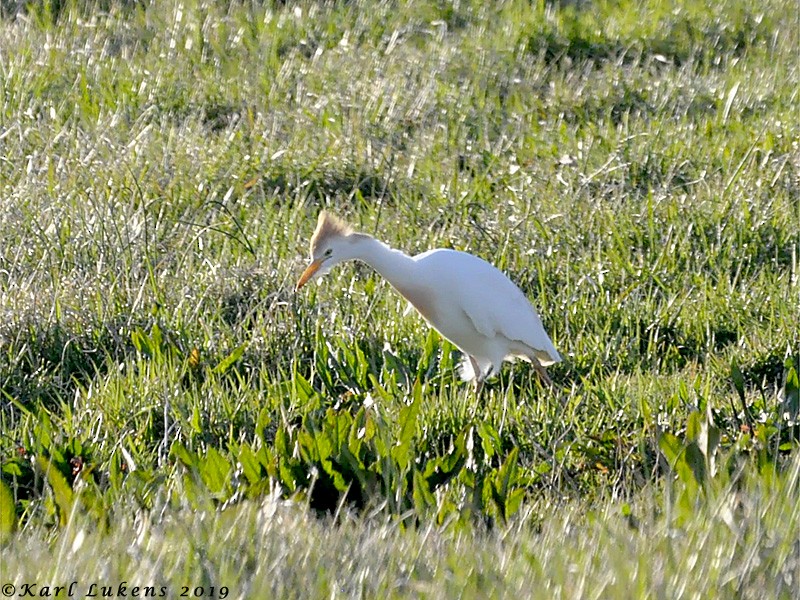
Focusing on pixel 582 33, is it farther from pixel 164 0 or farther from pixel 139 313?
pixel 139 313

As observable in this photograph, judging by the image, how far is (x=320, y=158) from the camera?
604 centimetres

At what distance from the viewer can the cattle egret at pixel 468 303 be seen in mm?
4457

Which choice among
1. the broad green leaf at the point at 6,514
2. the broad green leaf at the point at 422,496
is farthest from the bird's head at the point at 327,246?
the broad green leaf at the point at 6,514

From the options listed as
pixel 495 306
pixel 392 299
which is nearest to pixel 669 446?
pixel 495 306

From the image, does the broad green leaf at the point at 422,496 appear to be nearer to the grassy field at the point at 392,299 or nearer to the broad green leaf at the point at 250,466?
the grassy field at the point at 392,299

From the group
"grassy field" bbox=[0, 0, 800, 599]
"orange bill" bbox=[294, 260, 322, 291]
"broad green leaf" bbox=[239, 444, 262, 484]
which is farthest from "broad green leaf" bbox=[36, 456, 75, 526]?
"orange bill" bbox=[294, 260, 322, 291]

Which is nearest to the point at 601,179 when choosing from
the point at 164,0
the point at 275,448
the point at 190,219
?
the point at 190,219

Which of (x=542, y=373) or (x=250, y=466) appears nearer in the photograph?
(x=250, y=466)

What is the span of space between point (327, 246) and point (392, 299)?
2.23 feet

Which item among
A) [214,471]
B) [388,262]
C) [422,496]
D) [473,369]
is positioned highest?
[388,262]

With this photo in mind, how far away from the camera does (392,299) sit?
4938 millimetres

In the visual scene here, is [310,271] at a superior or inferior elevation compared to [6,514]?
superior

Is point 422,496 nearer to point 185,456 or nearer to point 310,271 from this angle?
Answer: point 185,456

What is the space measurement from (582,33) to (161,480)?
4.94 meters
